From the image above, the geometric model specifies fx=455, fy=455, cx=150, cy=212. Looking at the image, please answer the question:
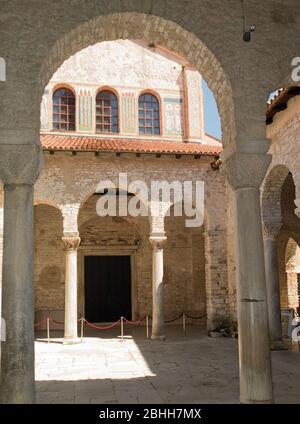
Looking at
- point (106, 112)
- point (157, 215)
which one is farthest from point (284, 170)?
point (106, 112)

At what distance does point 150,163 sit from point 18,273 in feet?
35.0

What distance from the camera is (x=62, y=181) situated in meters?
15.0

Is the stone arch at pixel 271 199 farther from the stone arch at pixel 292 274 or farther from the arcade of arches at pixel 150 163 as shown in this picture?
the stone arch at pixel 292 274

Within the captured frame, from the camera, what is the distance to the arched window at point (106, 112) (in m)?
17.8

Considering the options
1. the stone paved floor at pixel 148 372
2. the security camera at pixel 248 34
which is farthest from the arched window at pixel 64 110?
the security camera at pixel 248 34

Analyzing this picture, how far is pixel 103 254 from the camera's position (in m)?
19.6

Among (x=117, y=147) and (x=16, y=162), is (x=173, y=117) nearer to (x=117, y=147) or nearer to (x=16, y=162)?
(x=117, y=147)

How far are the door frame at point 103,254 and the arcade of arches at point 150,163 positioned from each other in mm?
49

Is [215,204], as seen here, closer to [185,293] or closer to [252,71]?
[185,293]

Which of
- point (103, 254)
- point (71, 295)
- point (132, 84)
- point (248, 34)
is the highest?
point (132, 84)

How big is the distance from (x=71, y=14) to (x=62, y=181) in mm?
9607

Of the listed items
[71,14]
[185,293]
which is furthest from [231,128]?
[185,293]
